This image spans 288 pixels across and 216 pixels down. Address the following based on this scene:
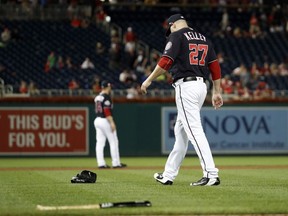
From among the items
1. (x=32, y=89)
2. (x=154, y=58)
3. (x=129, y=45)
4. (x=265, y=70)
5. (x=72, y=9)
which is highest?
(x=72, y=9)

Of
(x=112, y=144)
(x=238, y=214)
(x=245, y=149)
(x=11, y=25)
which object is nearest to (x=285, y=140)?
(x=245, y=149)

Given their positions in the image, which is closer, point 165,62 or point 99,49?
point 165,62

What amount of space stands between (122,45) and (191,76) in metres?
20.1

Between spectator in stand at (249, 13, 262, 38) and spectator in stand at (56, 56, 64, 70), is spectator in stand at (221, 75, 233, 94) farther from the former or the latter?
spectator in stand at (249, 13, 262, 38)

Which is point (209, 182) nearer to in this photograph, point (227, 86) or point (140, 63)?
point (227, 86)

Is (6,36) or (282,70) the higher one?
(6,36)

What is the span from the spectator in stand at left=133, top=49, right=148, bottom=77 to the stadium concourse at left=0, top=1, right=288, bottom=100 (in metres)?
0.03

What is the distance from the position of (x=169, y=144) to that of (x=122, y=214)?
1563cm

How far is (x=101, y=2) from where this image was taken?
31984mm

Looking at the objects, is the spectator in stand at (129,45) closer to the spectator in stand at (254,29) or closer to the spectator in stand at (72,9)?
the spectator in stand at (72,9)

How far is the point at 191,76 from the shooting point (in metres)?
9.83

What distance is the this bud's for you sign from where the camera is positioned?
21.9m

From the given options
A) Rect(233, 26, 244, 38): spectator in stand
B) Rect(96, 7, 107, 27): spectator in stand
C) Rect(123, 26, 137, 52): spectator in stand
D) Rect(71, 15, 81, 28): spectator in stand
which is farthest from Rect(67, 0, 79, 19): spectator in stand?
Rect(233, 26, 244, 38): spectator in stand

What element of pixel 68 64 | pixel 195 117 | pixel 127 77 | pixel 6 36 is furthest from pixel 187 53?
pixel 6 36
